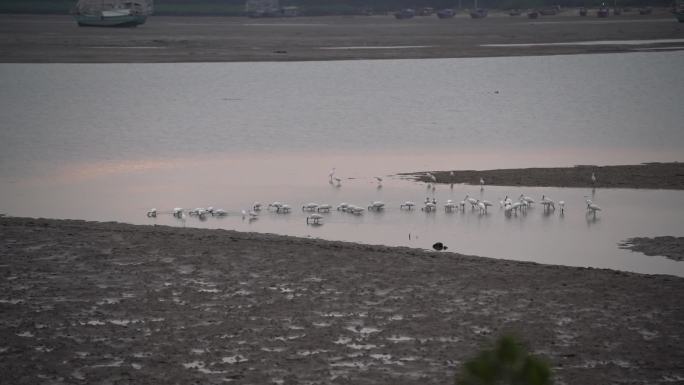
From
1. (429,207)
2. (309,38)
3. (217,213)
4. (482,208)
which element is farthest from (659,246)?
(309,38)

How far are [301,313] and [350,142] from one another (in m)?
20.9

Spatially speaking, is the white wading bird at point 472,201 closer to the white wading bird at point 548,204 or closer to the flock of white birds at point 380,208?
the flock of white birds at point 380,208

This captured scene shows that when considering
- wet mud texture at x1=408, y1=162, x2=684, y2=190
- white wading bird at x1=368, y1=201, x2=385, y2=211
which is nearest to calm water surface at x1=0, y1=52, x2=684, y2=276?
white wading bird at x1=368, y1=201, x2=385, y2=211

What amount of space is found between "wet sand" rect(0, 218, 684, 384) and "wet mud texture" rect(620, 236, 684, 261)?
2.14 metres

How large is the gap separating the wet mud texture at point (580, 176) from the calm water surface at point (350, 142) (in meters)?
0.81

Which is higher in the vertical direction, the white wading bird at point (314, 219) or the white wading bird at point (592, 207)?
the white wading bird at point (592, 207)

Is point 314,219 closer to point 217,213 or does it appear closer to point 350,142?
point 217,213

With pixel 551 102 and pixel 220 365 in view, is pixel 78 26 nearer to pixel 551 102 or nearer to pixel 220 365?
pixel 551 102

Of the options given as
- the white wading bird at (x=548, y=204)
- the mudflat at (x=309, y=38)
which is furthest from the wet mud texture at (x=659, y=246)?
the mudflat at (x=309, y=38)

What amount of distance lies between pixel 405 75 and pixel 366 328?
50.7 m

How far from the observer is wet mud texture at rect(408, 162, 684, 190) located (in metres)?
24.7

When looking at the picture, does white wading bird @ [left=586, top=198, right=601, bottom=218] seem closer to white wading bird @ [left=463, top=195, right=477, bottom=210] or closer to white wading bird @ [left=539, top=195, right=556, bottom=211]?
white wading bird @ [left=539, top=195, right=556, bottom=211]

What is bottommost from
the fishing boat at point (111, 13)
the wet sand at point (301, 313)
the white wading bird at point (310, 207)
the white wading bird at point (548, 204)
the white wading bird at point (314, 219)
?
the wet sand at point (301, 313)

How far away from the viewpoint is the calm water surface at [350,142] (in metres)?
20.4
